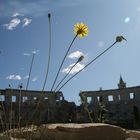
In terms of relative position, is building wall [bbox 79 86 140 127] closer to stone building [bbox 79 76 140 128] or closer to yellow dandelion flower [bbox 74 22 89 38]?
stone building [bbox 79 76 140 128]

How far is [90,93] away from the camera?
57.8 meters

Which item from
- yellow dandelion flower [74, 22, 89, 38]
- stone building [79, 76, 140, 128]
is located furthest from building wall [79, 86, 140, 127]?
yellow dandelion flower [74, 22, 89, 38]

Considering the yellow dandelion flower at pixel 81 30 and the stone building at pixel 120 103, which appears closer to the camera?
the yellow dandelion flower at pixel 81 30

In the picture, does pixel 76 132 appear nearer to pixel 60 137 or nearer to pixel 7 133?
pixel 60 137

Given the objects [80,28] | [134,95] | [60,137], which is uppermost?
[134,95]

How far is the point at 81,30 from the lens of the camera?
2670 millimetres

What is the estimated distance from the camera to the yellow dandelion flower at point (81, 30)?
261 centimetres

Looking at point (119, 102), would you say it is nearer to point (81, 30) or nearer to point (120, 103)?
point (120, 103)

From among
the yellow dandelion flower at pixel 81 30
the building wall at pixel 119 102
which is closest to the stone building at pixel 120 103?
the building wall at pixel 119 102

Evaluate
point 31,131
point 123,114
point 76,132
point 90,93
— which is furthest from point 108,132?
point 90,93

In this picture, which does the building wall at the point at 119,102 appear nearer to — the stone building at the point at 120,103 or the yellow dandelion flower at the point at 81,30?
the stone building at the point at 120,103

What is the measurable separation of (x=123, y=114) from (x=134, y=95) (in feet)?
11.6

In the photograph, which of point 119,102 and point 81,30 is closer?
point 81,30

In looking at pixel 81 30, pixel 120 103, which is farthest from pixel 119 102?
pixel 81 30
